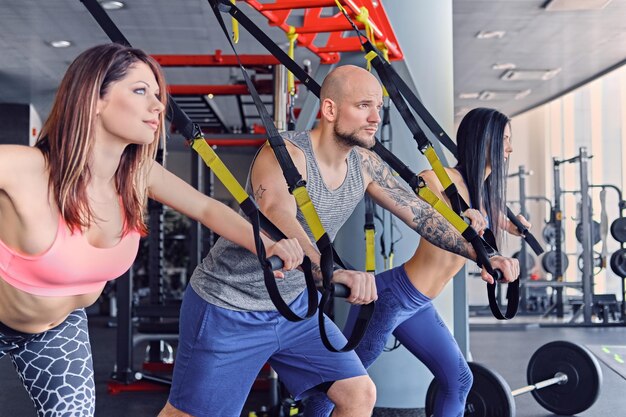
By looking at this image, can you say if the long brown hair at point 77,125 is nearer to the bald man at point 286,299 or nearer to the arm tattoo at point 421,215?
the bald man at point 286,299

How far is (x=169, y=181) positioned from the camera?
1.76 meters

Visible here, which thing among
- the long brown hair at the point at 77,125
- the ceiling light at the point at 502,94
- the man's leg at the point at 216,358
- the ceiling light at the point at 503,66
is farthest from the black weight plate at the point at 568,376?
the ceiling light at the point at 502,94

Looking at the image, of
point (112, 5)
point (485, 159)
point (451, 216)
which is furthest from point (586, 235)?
point (451, 216)

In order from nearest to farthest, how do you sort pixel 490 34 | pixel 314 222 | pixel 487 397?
pixel 314 222 → pixel 487 397 → pixel 490 34

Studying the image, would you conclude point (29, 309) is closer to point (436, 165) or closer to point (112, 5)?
point (436, 165)

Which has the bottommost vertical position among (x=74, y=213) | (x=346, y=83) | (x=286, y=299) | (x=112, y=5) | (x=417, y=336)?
(x=417, y=336)

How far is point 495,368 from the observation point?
19.0 ft

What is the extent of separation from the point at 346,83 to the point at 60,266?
103 centimetres

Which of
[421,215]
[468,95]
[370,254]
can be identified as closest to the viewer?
[370,254]

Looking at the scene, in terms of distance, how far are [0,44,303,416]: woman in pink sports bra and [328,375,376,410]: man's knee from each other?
2.04 feet

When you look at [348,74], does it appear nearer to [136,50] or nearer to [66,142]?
[136,50]

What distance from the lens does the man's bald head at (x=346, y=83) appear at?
2.19m

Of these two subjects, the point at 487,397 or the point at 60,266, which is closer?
the point at 60,266

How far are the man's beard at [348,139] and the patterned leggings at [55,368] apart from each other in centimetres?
91
